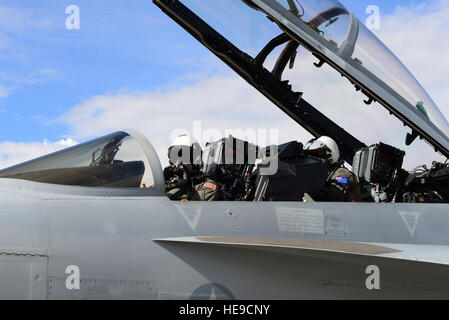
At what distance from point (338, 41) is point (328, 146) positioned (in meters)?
1.33

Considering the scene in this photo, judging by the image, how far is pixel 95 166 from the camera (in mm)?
3531

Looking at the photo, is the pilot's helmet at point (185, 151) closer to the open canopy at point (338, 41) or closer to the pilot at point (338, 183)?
the pilot at point (338, 183)

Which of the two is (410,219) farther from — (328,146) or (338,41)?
(328,146)

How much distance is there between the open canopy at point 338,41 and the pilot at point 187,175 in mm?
1363

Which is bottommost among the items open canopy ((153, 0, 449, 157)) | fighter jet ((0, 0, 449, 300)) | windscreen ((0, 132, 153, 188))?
fighter jet ((0, 0, 449, 300))

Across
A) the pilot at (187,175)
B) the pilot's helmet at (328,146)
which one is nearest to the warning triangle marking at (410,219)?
the pilot at (187,175)

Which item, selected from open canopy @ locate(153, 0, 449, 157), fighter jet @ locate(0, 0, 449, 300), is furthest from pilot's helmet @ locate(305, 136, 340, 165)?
fighter jet @ locate(0, 0, 449, 300)

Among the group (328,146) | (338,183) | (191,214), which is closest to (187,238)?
(191,214)

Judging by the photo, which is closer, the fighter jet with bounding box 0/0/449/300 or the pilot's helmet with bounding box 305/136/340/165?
the fighter jet with bounding box 0/0/449/300

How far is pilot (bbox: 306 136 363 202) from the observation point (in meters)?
4.52

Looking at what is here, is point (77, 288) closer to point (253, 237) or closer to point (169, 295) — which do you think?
point (169, 295)

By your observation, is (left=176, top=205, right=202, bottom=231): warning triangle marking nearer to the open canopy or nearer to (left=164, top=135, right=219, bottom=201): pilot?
(left=164, top=135, right=219, bottom=201): pilot

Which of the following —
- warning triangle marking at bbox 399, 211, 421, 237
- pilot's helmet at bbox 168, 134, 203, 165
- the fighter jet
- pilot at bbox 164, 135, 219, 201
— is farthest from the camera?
pilot's helmet at bbox 168, 134, 203, 165
